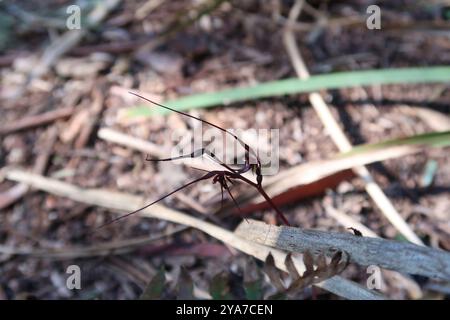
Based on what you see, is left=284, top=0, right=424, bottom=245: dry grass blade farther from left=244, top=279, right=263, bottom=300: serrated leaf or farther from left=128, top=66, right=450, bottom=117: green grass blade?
left=244, top=279, right=263, bottom=300: serrated leaf

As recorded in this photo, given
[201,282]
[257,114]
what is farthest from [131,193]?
[257,114]

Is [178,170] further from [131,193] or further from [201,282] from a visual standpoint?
[201,282]

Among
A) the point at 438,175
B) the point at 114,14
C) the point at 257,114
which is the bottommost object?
the point at 438,175

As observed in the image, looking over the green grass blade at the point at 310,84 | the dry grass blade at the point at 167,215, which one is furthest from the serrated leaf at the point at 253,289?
the green grass blade at the point at 310,84

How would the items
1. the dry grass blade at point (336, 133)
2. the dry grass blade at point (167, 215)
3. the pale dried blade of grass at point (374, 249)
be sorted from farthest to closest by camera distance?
the dry grass blade at point (336, 133)
the dry grass blade at point (167, 215)
the pale dried blade of grass at point (374, 249)

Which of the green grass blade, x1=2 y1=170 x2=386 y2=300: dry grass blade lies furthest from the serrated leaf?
the green grass blade

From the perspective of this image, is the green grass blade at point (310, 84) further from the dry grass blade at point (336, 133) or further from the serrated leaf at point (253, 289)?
the serrated leaf at point (253, 289)
